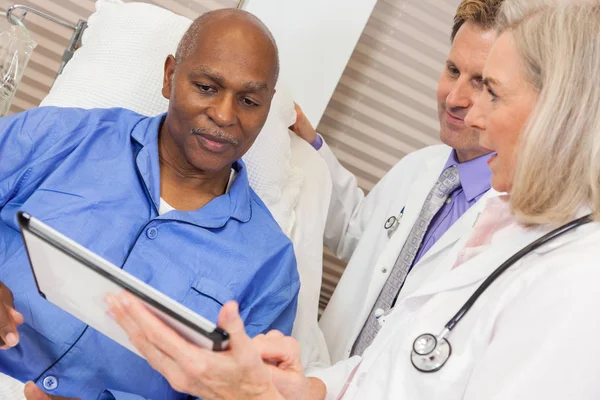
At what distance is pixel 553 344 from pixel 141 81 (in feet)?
4.85

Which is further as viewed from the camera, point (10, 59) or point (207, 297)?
point (10, 59)

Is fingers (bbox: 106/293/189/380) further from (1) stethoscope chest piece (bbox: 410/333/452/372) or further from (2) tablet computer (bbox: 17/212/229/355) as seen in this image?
(1) stethoscope chest piece (bbox: 410/333/452/372)

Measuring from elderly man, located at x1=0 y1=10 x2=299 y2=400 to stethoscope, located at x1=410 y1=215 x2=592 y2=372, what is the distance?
0.61 meters

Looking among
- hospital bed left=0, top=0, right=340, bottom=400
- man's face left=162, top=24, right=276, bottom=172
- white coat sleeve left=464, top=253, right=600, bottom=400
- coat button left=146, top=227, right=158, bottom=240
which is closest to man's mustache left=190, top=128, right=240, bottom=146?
man's face left=162, top=24, right=276, bottom=172

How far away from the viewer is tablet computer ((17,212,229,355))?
0.98 m

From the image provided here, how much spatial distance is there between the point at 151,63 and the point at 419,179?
35.6 inches

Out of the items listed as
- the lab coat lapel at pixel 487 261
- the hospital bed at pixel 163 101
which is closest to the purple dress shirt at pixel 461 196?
the hospital bed at pixel 163 101

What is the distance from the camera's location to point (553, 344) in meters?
0.95

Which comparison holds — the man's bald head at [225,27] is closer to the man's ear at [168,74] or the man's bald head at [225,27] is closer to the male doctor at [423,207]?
the man's ear at [168,74]

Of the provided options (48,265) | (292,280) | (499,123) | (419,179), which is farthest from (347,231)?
(48,265)

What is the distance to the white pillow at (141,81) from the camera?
2027 mm

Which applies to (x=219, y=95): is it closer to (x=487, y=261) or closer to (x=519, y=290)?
(x=487, y=261)

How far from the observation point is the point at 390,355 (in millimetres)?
1261

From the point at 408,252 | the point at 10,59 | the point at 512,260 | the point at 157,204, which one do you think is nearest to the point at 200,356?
the point at 512,260
